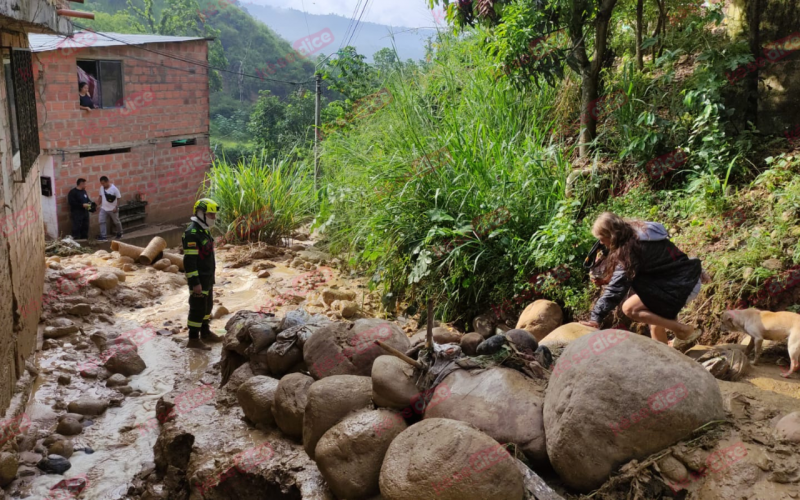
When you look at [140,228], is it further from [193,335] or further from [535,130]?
[535,130]

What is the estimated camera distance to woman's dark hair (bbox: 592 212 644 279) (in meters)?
4.22

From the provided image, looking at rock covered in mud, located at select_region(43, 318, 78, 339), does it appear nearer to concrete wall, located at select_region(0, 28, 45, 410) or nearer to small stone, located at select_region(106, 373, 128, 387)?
concrete wall, located at select_region(0, 28, 45, 410)

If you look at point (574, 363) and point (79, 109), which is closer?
point (574, 363)

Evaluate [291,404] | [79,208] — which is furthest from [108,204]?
[291,404]

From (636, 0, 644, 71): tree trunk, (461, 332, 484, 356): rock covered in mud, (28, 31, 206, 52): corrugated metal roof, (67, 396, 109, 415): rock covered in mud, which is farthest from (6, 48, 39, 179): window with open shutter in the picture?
(636, 0, 644, 71): tree trunk

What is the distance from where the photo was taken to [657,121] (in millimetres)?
6445

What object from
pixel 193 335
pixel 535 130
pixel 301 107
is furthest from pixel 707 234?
pixel 301 107

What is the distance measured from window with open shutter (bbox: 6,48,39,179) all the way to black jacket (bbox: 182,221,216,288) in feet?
5.78

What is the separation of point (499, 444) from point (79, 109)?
1229 cm

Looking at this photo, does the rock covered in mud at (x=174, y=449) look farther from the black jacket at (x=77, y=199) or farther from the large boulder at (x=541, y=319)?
the black jacket at (x=77, y=199)

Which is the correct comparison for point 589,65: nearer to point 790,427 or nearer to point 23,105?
point 790,427

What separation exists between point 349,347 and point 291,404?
63cm

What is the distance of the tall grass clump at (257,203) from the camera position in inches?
441

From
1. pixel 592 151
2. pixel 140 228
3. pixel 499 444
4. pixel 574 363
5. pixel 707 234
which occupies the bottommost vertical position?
pixel 140 228
